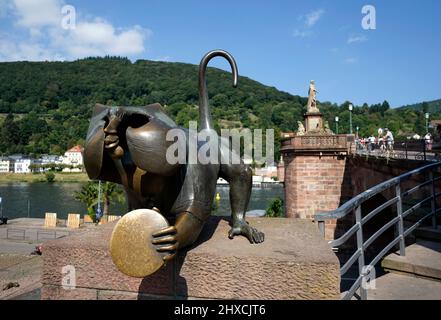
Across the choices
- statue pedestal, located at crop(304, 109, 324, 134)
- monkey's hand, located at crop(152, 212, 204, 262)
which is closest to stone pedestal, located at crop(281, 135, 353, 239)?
statue pedestal, located at crop(304, 109, 324, 134)

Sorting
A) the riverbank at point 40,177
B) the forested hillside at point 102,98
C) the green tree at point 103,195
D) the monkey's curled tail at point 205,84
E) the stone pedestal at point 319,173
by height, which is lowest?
the riverbank at point 40,177

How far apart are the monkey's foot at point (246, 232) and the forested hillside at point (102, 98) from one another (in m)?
89.5

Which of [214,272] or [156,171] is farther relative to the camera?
[214,272]

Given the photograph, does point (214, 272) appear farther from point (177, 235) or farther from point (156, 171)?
point (156, 171)

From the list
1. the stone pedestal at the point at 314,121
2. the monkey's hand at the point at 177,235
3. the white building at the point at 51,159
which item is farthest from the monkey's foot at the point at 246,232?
the white building at the point at 51,159

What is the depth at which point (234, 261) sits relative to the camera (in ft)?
7.45

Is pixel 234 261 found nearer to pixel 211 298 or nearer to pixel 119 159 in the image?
pixel 211 298

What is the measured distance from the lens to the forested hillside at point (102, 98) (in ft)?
349

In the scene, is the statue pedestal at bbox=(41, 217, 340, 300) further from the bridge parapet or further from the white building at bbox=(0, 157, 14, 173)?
the white building at bbox=(0, 157, 14, 173)

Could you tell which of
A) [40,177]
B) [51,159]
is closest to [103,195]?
[40,177]

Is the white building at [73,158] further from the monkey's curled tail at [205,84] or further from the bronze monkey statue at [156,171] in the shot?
the bronze monkey statue at [156,171]

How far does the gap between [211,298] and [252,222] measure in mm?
1330

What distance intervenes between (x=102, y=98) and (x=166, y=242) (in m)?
116

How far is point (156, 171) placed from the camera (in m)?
2.10
